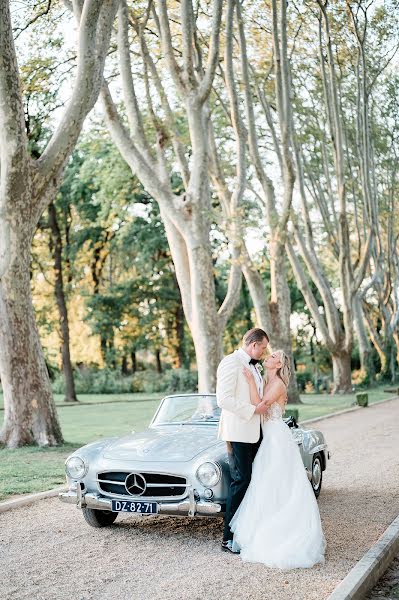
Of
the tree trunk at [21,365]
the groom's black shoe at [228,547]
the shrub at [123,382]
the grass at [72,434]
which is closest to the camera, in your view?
the groom's black shoe at [228,547]

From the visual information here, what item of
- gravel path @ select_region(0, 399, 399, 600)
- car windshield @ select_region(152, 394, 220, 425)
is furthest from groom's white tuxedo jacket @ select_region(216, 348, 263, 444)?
car windshield @ select_region(152, 394, 220, 425)

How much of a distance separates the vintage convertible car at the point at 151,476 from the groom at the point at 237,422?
18cm

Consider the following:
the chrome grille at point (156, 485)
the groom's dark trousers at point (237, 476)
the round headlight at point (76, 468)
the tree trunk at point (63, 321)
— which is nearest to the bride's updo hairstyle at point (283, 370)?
the groom's dark trousers at point (237, 476)

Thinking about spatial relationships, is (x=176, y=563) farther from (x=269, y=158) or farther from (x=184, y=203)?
(x=269, y=158)

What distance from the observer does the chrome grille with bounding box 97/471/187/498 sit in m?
7.06

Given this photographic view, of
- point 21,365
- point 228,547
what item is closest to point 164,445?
point 228,547

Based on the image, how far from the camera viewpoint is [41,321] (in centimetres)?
4622

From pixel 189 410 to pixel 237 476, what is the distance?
212 centimetres

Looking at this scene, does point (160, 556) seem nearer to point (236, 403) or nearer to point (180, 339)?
point (236, 403)

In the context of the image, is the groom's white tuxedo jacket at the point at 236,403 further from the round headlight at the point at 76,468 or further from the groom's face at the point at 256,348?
the round headlight at the point at 76,468

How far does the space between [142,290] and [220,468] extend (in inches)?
1581

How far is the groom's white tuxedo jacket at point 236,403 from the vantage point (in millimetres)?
6840

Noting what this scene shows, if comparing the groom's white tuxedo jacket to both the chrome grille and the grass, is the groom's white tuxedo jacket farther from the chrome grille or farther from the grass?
the grass

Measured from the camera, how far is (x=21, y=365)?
14016 millimetres
